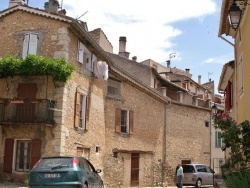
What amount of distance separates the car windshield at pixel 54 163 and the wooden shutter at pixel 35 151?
6.09 meters

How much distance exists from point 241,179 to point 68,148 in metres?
13.2

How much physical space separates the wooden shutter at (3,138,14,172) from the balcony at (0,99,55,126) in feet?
3.65

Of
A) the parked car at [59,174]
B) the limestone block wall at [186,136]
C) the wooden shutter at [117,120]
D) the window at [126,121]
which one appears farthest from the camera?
the limestone block wall at [186,136]

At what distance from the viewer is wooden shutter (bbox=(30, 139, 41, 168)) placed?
18.6m

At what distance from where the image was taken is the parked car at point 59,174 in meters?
12.1

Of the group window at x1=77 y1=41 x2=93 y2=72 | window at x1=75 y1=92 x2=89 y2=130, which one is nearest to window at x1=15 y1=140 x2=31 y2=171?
window at x1=75 y1=92 x2=89 y2=130

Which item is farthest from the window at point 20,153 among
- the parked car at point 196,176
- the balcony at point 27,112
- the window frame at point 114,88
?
the parked car at point 196,176

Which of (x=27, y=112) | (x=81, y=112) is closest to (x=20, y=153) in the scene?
(x=27, y=112)

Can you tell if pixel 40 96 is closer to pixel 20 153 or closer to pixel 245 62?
pixel 20 153

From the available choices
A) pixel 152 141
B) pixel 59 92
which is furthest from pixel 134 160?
pixel 59 92

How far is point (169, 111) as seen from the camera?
31.1 m

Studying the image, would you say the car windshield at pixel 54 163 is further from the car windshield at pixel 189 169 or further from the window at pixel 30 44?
the car windshield at pixel 189 169

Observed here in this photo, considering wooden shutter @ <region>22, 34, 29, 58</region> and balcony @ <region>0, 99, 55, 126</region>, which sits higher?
wooden shutter @ <region>22, 34, 29, 58</region>

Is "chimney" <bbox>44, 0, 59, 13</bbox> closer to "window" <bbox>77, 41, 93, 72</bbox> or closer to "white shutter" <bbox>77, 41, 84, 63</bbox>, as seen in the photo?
"window" <bbox>77, 41, 93, 72</bbox>
